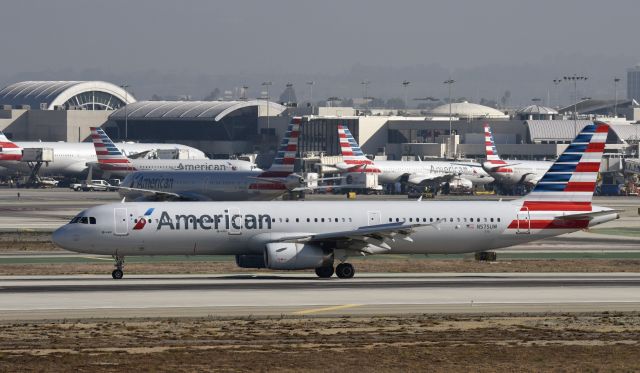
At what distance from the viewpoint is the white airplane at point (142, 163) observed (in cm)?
13950

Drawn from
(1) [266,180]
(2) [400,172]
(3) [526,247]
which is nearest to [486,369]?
(3) [526,247]

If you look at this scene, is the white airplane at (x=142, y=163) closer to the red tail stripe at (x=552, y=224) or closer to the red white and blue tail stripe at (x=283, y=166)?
the red white and blue tail stripe at (x=283, y=166)

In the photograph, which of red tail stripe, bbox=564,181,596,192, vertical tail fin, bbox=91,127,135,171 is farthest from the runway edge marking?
vertical tail fin, bbox=91,127,135,171

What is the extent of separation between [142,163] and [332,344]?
343ft

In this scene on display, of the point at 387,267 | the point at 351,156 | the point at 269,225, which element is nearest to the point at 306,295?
the point at 269,225

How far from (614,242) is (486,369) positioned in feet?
170

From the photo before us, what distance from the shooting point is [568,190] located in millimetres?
61781

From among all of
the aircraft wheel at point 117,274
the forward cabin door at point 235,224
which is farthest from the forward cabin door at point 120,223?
the forward cabin door at point 235,224

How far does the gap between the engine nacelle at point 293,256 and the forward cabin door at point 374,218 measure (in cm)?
319

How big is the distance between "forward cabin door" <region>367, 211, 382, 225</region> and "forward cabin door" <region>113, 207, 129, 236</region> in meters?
11.8

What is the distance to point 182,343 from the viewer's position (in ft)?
123

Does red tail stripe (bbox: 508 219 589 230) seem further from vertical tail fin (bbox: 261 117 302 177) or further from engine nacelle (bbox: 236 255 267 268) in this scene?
vertical tail fin (bbox: 261 117 302 177)

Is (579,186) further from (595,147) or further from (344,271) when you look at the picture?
(344,271)

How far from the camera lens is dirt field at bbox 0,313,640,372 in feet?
113
